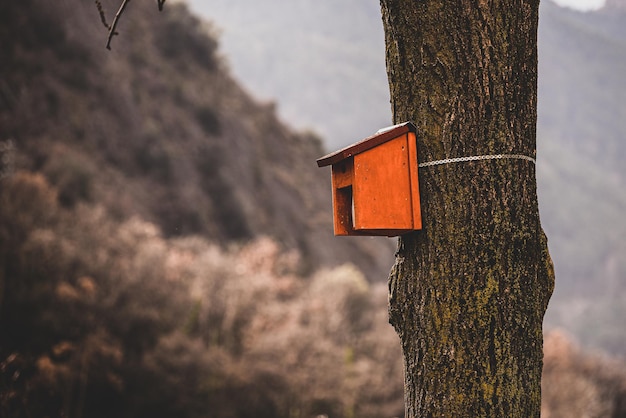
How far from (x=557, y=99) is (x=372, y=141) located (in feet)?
417

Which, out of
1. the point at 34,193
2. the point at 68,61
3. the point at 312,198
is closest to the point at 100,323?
the point at 34,193

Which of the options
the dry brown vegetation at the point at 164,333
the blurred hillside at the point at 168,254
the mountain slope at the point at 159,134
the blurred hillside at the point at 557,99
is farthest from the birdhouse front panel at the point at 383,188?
the blurred hillside at the point at 557,99

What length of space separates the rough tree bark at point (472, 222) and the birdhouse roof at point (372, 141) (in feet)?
0.21

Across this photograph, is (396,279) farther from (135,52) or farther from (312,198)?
(312,198)

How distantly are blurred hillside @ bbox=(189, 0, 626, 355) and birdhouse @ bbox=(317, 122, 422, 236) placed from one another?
3435 inches

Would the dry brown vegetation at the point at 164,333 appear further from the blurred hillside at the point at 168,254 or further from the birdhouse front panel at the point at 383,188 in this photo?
the birdhouse front panel at the point at 383,188

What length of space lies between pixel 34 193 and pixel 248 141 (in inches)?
809

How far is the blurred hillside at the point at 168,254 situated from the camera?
13844 mm

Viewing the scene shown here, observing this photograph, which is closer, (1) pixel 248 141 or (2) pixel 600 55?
(1) pixel 248 141

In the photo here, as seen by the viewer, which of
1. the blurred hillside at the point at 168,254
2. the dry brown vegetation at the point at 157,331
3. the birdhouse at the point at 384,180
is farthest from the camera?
the blurred hillside at the point at 168,254

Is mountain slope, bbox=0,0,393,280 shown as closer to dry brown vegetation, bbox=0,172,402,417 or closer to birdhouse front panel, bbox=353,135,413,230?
dry brown vegetation, bbox=0,172,402,417

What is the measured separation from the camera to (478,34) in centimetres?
262

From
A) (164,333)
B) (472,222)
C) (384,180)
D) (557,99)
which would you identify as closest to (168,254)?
(164,333)

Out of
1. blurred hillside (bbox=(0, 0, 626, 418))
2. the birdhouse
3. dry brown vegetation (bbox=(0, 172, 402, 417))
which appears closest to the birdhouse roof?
the birdhouse
